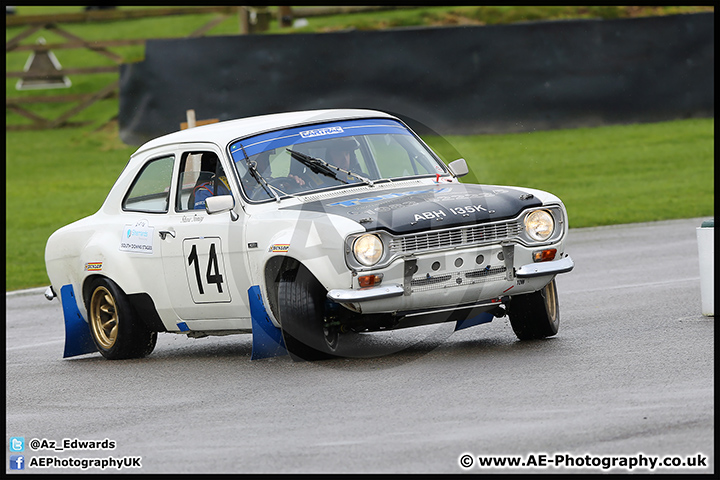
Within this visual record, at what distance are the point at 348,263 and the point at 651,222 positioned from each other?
402 inches

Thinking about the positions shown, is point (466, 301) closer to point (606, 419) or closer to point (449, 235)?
point (449, 235)

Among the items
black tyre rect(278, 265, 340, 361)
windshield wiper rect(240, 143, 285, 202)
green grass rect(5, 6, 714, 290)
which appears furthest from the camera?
green grass rect(5, 6, 714, 290)

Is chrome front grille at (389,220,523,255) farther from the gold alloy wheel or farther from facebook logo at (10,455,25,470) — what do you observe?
the gold alloy wheel

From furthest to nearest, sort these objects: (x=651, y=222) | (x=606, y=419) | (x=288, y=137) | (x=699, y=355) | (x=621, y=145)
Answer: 1. (x=621, y=145)
2. (x=651, y=222)
3. (x=288, y=137)
4. (x=699, y=355)
5. (x=606, y=419)

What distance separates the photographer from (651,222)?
1655 cm


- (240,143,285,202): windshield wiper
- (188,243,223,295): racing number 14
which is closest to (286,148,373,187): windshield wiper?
(240,143,285,202): windshield wiper

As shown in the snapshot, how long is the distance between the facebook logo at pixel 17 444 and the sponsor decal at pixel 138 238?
253 cm

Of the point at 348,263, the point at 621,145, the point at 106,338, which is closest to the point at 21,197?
the point at 621,145

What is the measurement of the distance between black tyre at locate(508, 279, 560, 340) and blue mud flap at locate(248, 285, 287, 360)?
165 cm

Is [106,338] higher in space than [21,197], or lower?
lower

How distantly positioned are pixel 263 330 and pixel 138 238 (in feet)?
4.86

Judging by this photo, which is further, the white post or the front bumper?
the white post

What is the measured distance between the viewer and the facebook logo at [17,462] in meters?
5.78

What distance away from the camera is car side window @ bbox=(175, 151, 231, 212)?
8.59m
